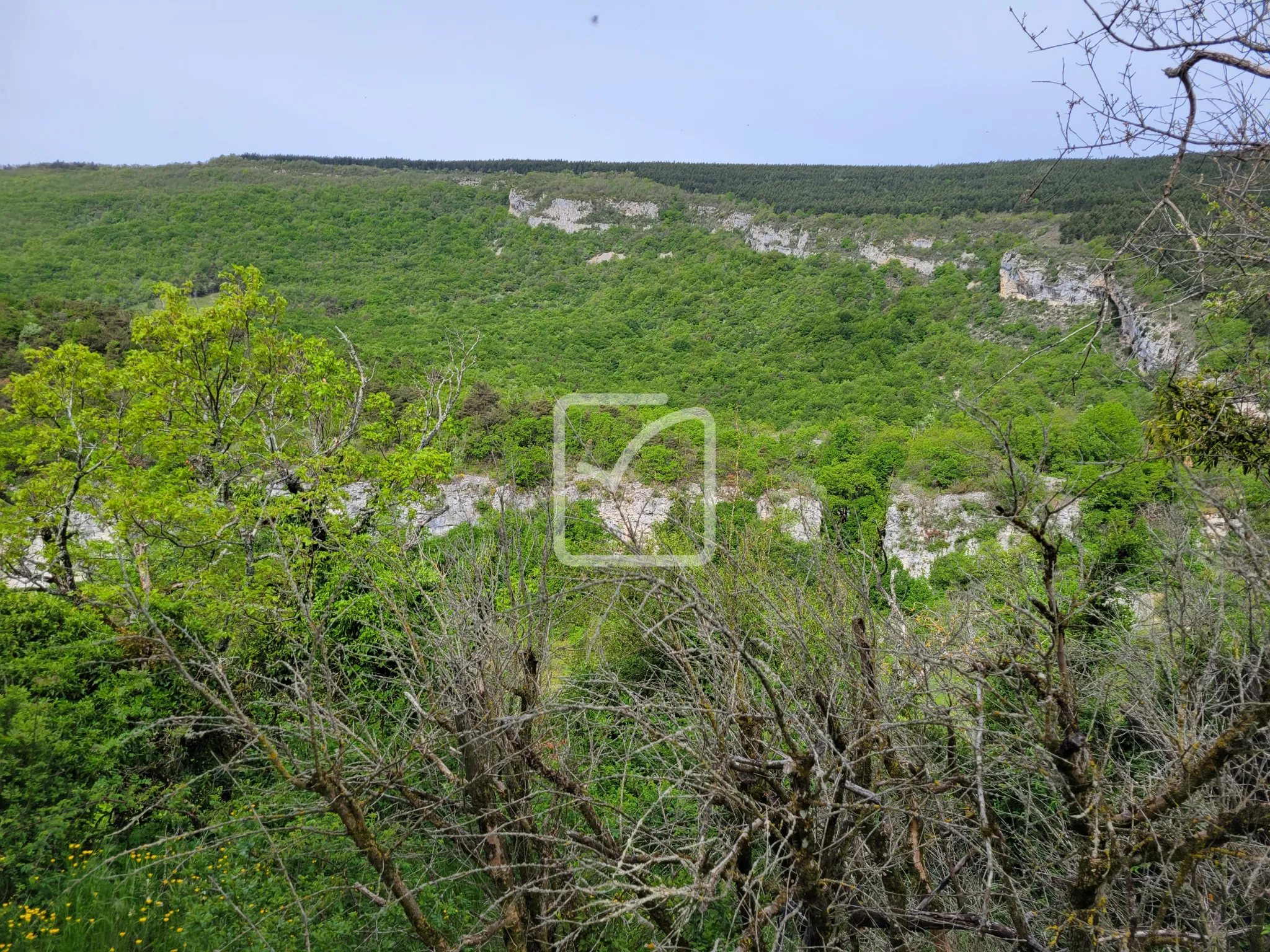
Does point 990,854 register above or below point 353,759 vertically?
above

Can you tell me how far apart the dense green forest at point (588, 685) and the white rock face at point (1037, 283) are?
4356cm

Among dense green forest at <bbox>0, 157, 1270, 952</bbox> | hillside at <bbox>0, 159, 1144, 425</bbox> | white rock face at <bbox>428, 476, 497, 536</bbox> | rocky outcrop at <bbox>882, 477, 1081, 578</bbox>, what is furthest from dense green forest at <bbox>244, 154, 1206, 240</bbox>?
dense green forest at <bbox>0, 157, 1270, 952</bbox>

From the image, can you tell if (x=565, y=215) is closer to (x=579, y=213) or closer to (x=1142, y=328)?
(x=579, y=213)

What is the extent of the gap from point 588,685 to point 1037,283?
56.9 m

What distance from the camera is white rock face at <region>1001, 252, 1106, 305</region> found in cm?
4806

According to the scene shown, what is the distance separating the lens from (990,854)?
2.22 m

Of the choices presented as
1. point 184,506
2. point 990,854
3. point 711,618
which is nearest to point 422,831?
point 711,618

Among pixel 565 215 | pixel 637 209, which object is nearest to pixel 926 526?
pixel 637 209

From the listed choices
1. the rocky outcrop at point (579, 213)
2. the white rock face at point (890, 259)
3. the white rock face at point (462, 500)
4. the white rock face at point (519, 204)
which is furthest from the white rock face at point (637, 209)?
the white rock face at point (462, 500)

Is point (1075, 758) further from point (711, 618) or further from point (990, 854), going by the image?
point (711, 618)

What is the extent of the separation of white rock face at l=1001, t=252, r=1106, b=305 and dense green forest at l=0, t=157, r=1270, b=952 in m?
43.6

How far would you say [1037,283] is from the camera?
50.6 m

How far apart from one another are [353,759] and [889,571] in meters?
3.85

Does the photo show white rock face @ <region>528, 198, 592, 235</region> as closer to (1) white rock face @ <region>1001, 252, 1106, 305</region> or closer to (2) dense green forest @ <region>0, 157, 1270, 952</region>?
(1) white rock face @ <region>1001, 252, 1106, 305</region>
